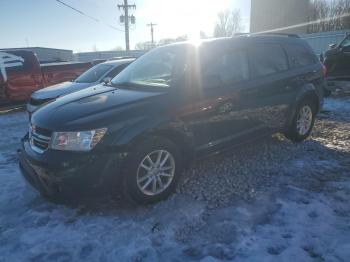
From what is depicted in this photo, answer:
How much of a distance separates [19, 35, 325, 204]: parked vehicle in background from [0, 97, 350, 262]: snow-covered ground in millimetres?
354

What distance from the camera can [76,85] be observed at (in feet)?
28.0

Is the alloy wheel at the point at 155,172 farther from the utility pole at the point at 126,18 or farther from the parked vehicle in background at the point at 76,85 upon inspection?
the utility pole at the point at 126,18

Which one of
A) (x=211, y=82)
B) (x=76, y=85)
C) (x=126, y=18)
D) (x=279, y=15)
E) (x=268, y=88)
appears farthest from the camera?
(x=279, y=15)

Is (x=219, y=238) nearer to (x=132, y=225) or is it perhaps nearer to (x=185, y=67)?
(x=132, y=225)

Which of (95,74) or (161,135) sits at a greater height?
(95,74)

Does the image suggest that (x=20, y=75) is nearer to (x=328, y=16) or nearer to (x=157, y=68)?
(x=157, y=68)

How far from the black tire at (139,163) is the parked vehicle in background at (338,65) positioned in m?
8.61

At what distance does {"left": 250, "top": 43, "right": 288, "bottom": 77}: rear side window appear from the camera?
4.95m

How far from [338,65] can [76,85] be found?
8.01m

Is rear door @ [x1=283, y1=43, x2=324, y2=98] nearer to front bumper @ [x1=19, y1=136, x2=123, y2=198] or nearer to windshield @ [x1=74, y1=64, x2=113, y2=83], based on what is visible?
front bumper @ [x1=19, y1=136, x2=123, y2=198]

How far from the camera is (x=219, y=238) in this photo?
328 centimetres

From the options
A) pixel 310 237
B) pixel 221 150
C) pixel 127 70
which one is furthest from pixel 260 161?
pixel 127 70

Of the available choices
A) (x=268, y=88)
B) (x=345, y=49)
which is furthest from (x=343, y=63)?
(x=268, y=88)

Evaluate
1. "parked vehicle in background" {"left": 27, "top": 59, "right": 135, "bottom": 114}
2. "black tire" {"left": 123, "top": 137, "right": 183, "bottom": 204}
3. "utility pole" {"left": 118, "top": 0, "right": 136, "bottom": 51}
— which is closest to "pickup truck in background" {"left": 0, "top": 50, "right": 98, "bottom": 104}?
"parked vehicle in background" {"left": 27, "top": 59, "right": 135, "bottom": 114}
